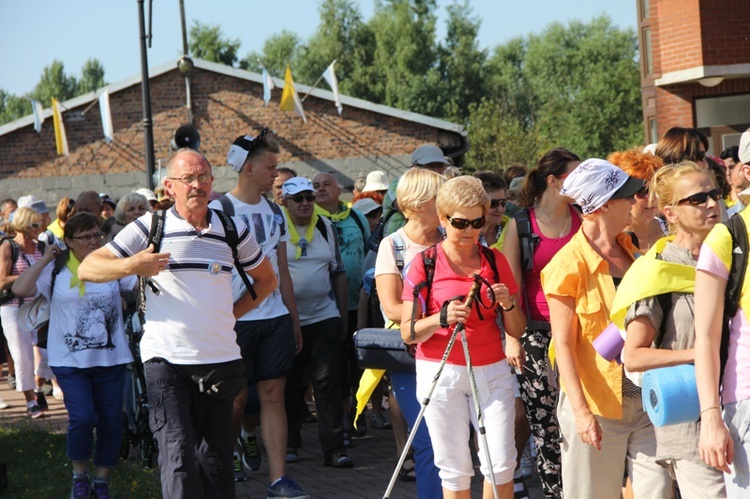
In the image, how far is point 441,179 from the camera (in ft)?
20.1

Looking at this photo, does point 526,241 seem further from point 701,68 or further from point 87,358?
point 701,68

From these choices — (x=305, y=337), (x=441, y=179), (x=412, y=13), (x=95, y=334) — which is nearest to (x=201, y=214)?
(x=441, y=179)

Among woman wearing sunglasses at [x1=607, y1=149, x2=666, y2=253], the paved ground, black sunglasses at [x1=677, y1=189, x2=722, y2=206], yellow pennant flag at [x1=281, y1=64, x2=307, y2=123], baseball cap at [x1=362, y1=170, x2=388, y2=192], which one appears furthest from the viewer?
yellow pennant flag at [x1=281, y1=64, x2=307, y2=123]

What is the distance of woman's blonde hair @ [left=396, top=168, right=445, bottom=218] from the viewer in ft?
19.9

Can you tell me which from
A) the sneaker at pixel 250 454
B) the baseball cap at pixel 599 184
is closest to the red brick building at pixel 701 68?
the sneaker at pixel 250 454

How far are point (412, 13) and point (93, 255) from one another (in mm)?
76805

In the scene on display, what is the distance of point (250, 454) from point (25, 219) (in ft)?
17.5

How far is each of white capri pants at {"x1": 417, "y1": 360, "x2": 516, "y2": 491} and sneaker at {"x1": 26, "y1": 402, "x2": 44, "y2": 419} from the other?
25.4 ft

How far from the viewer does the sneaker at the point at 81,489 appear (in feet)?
24.2

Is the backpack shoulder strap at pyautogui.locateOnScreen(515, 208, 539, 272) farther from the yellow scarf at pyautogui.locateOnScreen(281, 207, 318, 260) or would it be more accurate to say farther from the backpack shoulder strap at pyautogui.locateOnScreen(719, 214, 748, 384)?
the yellow scarf at pyautogui.locateOnScreen(281, 207, 318, 260)

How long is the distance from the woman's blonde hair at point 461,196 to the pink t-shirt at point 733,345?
1817mm

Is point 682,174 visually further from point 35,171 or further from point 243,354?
point 35,171

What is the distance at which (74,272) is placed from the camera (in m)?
7.95

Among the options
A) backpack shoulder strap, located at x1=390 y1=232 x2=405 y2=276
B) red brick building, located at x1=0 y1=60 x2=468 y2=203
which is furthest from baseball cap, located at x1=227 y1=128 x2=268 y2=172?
red brick building, located at x1=0 y1=60 x2=468 y2=203
